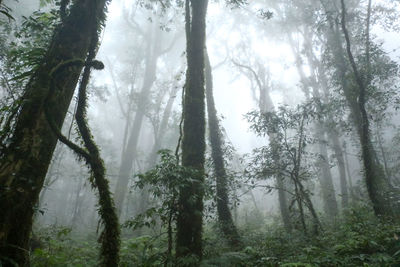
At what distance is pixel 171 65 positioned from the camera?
36.7 m

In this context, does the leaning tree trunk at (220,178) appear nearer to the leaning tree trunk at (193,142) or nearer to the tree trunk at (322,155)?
the leaning tree trunk at (193,142)

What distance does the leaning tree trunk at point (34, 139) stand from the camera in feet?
7.54

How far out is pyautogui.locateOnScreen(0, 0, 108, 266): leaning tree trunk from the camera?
7.54ft

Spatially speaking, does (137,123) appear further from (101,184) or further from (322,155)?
(101,184)

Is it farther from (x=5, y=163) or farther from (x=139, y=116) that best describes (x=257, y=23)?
(x=5, y=163)

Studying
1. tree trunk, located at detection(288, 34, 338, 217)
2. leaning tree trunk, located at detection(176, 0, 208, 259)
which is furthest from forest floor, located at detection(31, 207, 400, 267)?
tree trunk, located at detection(288, 34, 338, 217)

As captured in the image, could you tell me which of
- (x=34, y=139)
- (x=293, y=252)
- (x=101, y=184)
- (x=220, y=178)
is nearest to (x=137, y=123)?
(x=220, y=178)

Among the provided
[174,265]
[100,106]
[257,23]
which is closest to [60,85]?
[174,265]

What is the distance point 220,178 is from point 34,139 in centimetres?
725

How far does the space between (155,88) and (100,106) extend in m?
33.5

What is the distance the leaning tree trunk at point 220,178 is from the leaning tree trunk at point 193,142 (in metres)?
2.85

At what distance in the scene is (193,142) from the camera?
5227mm

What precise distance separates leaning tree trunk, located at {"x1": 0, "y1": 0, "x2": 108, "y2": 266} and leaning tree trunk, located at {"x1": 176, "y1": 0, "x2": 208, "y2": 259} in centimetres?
210

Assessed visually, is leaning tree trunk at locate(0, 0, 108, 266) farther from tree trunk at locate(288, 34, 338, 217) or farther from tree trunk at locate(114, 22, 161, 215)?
tree trunk at locate(114, 22, 161, 215)
